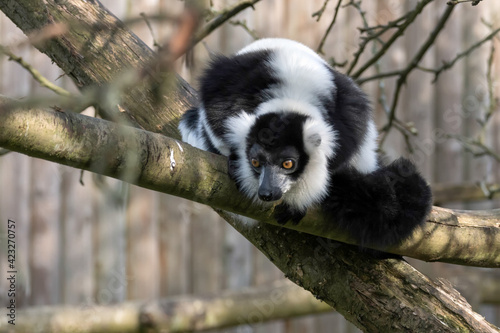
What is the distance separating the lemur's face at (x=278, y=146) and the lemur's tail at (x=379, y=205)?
223mm

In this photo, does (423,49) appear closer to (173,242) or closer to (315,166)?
(315,166)

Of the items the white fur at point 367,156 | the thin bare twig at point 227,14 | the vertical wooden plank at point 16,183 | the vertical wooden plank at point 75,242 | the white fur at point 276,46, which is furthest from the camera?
the vertical wooden plank at point 75,242

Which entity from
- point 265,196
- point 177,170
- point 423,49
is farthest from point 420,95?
point 177,170

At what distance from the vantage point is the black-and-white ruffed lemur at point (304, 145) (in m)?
2.61

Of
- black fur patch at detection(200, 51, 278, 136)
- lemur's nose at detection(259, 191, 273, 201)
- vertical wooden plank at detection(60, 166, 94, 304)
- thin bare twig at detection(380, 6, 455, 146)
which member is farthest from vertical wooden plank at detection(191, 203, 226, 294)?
lemur's nose at detection(259, 191, 273, 201)

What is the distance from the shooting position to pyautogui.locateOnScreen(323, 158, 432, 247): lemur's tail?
8.52 feet

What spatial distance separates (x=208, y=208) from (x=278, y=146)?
2.97 meters

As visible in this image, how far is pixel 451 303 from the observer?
263 centimetres

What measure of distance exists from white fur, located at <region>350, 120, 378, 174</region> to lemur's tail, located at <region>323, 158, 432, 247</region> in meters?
0.21

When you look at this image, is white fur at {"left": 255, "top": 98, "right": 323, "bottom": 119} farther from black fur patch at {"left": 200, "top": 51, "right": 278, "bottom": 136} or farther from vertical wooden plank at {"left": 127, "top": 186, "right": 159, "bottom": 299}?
vertical wooden plank at {"left": 127, "top": 186, "right": 159, "bottom": 299}

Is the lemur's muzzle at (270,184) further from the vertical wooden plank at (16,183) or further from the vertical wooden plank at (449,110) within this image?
the vertical wooden plank at (449,110)

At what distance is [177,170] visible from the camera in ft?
7.17

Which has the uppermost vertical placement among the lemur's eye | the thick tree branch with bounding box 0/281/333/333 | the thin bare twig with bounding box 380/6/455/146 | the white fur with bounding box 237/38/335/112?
the thin bare twig with bounding box 380/6/455/146

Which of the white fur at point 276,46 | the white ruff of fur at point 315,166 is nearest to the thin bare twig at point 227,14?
the white fur at point 276,46
